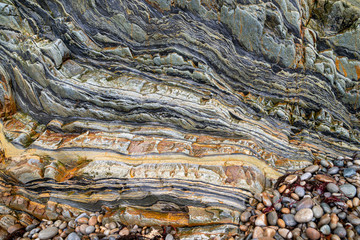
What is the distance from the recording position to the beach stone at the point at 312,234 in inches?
124

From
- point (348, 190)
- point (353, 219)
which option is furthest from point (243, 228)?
point (348, 190)

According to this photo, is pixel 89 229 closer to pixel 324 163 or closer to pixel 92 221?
pixel 92 221

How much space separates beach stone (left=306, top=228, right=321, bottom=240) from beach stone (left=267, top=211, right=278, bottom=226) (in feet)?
1.54

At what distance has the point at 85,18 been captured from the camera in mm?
4699

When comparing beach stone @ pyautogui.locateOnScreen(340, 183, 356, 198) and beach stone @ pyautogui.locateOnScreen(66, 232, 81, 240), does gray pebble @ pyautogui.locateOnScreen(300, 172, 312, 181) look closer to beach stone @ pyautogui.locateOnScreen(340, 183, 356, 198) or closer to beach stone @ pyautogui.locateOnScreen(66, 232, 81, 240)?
beach stone @ pyautogui.locateOnScreen(340, 183, 356, 198)

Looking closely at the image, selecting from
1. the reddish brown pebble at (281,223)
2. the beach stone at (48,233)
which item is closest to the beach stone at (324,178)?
the reddish brown pebble at (281,223)

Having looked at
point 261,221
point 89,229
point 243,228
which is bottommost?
point 89,229

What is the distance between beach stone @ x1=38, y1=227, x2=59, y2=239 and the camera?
3922 millimetres

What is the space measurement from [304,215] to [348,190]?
0.99m

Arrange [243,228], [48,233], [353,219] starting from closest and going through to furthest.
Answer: [353,219]
[243,228]
[48,233]

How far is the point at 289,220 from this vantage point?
3.42 metres

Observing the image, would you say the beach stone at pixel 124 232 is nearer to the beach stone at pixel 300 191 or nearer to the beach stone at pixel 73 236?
the beach stone at pixel 73 236

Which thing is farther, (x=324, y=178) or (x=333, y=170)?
(x=333, y=170)

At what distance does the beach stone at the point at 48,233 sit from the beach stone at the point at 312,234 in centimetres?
446
